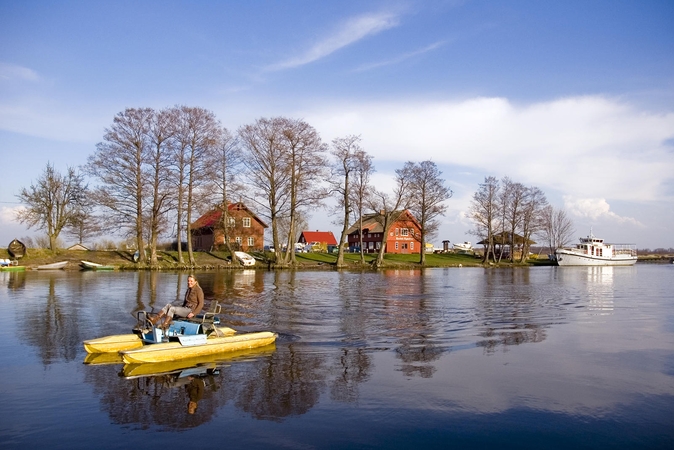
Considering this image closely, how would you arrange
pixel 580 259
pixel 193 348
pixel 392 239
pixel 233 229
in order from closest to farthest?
1. pixel 193 348
2. pixel 233 229
3. pixel 580 259
4. pixel 392 239

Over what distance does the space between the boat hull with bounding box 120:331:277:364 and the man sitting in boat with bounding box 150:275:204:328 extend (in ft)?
2.77

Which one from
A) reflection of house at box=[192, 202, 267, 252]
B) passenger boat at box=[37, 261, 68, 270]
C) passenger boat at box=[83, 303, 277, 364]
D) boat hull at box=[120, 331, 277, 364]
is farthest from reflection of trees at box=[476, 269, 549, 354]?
passenger boat at box=[37, 261, 68, 270]

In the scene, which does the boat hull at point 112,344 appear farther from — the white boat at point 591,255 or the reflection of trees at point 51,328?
the white boat at point 591,255

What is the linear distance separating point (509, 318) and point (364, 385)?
11593mm

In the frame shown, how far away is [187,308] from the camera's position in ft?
49.4

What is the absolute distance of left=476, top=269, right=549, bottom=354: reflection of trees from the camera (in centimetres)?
1708

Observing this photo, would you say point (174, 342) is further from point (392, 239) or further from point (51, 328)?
point (392, 239)

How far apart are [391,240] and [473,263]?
17.2 metres

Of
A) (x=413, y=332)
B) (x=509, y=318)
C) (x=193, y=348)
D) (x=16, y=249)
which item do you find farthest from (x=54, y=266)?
(x=509, y=318)

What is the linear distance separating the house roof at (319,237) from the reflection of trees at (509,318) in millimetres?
81457

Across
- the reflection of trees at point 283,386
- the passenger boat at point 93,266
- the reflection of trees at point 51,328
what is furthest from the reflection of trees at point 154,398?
the passenger boat at point 93,266

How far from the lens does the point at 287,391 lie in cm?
1122

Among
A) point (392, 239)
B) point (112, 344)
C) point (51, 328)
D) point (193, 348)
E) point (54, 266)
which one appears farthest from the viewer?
point (392, 239)

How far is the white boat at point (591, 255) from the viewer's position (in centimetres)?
7881
